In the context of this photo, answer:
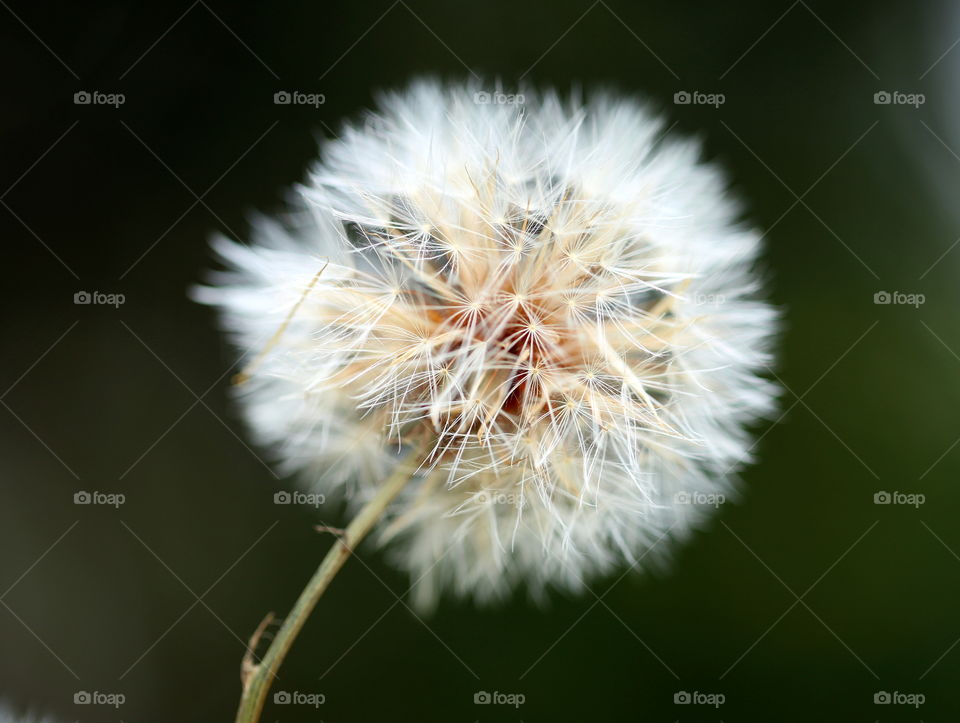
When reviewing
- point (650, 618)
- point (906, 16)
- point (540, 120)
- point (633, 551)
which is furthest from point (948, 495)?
point (540, 120)
